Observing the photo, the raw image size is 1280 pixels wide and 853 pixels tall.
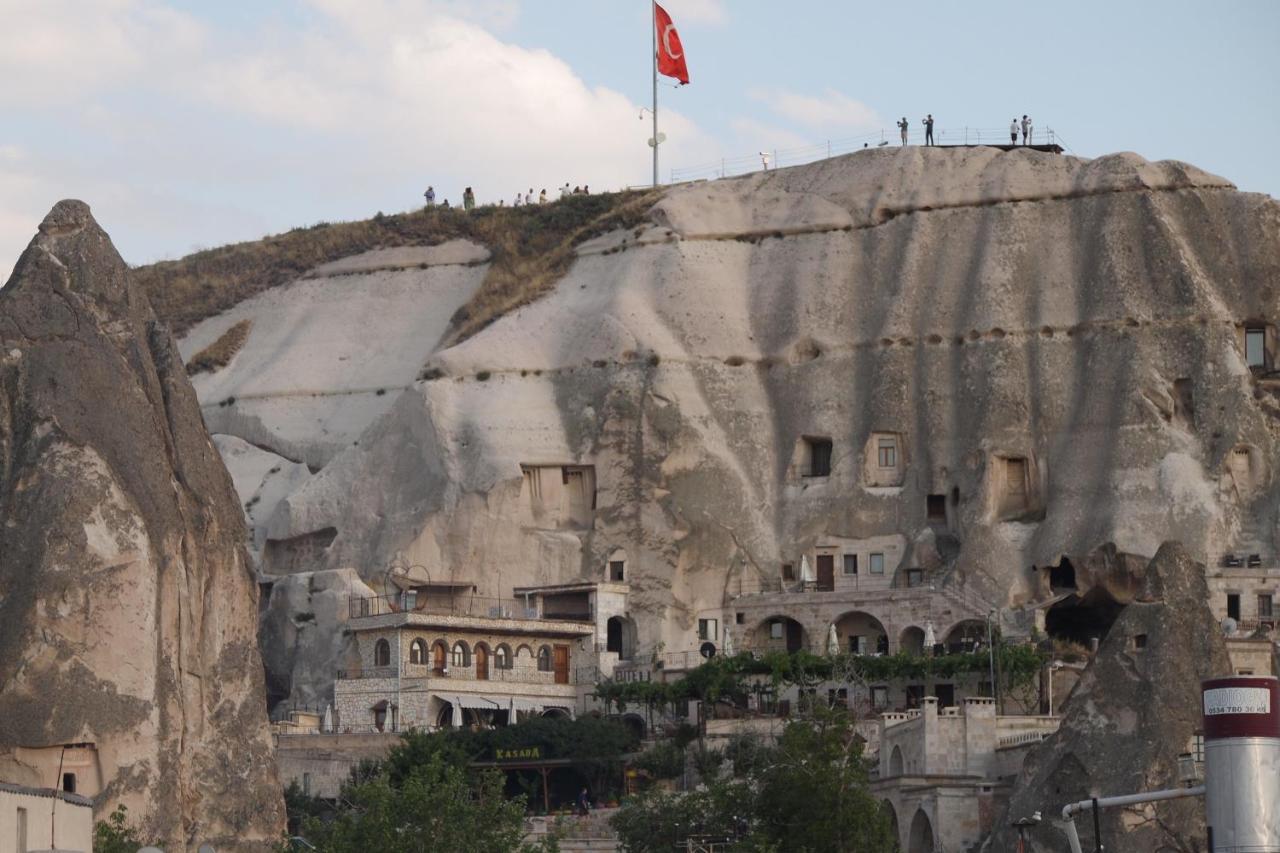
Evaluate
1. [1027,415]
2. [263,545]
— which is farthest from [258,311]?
[1027,415]

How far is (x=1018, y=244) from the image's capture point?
344 ft

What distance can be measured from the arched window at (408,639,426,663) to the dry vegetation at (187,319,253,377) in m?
25.8

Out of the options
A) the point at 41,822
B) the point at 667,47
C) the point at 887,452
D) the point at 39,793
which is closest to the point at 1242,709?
the point at 41,822

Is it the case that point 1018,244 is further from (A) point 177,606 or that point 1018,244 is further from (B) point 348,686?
(A) point 177,606

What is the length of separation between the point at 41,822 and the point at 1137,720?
31.8 metres

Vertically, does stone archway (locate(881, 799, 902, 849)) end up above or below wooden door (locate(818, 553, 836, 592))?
below

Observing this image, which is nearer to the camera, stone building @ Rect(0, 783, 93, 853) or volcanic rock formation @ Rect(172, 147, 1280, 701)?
stone building @ Rect(0, 783, 93, 853)

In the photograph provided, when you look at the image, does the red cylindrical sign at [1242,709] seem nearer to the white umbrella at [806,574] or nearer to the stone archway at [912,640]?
the stone archway at [912,640]

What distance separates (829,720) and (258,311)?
164ft

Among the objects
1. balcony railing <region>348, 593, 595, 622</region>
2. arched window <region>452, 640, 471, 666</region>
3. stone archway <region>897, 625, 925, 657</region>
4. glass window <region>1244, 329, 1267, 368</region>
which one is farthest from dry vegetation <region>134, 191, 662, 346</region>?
glass window <region>1244, 329, 1267, 368</region>

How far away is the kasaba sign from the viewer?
90500 millimetres

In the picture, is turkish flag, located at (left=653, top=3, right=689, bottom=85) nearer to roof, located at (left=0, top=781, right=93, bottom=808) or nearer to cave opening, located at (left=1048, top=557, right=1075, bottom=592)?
cave opening, located at (left=1048, top=557, right=1075, bottom=592)

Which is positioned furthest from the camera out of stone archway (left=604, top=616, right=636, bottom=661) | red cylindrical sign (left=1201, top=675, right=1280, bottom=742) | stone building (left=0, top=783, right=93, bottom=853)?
stone archway (left=604, top=616, right=636, bottom=661)

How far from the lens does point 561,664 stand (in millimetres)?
99875
